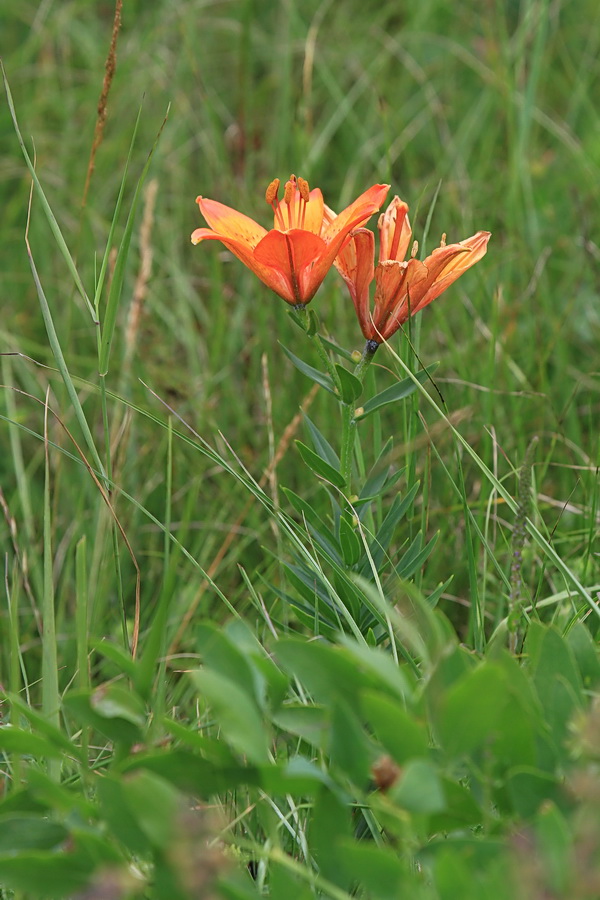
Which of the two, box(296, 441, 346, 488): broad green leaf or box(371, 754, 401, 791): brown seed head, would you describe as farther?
box(296, 441, 346, 488): broad green leaf

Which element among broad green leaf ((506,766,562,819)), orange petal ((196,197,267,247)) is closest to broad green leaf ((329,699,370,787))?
broad green leaf ((506,766,562,819))

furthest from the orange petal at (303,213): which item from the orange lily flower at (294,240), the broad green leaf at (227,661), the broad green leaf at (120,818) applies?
the broad green leaf at (120,818)

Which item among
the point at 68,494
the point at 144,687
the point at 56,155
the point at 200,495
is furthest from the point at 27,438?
the point at 144,687

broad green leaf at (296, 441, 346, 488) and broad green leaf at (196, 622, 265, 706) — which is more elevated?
broad green leaf at (296, 441, 346, 488)

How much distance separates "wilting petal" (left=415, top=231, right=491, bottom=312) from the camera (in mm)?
1081

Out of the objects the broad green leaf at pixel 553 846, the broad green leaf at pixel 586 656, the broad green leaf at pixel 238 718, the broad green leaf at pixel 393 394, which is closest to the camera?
the broad green leaf at pixel 553 846

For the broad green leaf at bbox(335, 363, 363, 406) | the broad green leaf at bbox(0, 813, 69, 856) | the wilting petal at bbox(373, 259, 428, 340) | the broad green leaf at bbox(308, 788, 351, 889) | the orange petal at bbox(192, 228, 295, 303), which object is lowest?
the broad green leaf at bbox(308, 788, 351, 889)

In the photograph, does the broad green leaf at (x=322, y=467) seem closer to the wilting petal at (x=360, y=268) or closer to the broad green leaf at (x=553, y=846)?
the wilting petal at (x=360, y=268)

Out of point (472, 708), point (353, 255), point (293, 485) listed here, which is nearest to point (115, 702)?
point (472, 708)

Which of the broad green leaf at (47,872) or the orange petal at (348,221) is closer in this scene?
the broad green leaf at (47,872)

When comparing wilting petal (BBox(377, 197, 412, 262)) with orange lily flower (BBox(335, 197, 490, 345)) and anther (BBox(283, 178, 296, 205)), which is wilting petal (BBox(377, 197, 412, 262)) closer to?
orange lily flower (BBox(335, 197, 490, 345))

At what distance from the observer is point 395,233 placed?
3.80 ft

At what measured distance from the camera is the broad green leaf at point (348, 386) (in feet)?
3.49

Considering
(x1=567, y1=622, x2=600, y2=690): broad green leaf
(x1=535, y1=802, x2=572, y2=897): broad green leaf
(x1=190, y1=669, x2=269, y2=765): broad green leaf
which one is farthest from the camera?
(x1=567, y1=622, x2=600, y2=690): broad green leaf
